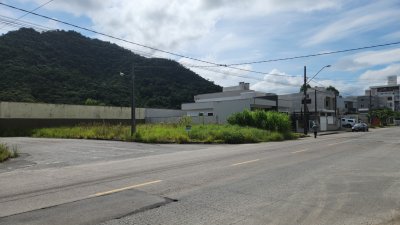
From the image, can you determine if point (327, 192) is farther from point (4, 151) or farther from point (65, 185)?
point (4, 151)

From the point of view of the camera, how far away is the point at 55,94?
6050 cm

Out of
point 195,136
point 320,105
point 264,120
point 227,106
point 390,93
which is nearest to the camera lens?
point 195,136

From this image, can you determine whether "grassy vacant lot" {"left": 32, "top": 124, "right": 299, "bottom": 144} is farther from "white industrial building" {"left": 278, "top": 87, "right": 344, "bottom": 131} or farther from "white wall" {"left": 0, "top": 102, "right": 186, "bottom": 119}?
"white industrial building" {"left": 278, "top": 87, "right": 344, "bottom": 131}

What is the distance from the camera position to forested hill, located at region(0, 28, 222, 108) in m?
47.8

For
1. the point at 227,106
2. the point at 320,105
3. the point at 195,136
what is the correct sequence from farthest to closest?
the point at 320,105 < the point at 227,106 < the point at 195,136

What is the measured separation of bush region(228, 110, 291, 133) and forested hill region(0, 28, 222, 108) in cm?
1153

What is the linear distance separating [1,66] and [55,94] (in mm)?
11024

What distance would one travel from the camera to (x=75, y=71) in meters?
57.3

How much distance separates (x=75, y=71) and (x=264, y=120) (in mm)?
31810

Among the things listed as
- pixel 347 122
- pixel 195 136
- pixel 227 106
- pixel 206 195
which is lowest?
pixel 206 195

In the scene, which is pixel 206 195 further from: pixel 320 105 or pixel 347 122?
pixel 320 105

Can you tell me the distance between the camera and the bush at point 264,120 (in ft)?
126

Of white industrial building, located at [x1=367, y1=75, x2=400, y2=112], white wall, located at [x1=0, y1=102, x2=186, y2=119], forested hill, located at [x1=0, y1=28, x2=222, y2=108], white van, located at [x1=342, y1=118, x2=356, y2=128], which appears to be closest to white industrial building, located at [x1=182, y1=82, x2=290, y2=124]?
forested hill, located at [x1=0, y1=28, x2=222, y2=108]

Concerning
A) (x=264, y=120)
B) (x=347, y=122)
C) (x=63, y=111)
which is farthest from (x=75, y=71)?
(x=347, y=122)
